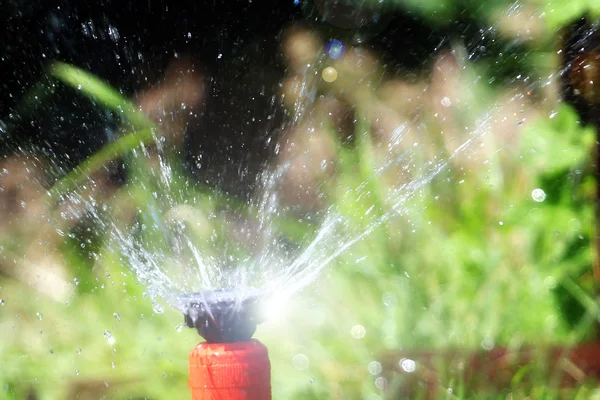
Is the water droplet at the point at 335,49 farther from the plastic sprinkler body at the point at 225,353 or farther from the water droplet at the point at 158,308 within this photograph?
the plastic sprinkler body at the point at 225,353

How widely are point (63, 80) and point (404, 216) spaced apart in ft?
4.35

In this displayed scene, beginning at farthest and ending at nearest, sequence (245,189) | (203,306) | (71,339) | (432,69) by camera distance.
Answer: (245,189)
(432,69)
(71,339)
(203,306)

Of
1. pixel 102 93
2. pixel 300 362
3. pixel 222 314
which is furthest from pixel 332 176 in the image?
pixel 222 314

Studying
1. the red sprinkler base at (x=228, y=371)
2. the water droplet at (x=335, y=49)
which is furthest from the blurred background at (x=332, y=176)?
the red sprinkler base at (x=228, y=371)

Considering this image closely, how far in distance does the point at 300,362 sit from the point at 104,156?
104cm

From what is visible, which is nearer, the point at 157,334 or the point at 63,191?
the point at 157,334

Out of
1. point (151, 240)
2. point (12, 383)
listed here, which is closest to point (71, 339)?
point (12, 383)

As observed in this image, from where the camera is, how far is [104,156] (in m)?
2.29

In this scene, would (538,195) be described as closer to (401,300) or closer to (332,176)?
(401,300)

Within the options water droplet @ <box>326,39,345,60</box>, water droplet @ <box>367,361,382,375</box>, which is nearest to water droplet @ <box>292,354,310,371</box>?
water droplet @ <box>367,361,382,375</box>

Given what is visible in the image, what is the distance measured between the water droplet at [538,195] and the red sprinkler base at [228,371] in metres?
1.11

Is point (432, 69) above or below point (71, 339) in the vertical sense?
above

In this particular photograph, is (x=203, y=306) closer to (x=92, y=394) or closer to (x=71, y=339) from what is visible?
(x=92, y=394)

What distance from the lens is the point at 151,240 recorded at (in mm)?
2336
